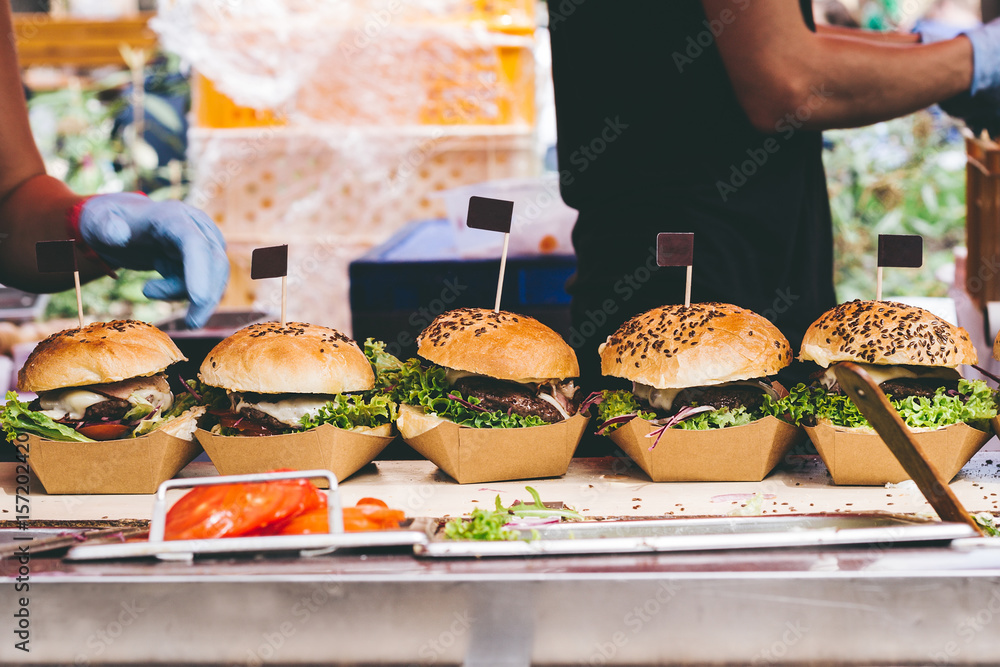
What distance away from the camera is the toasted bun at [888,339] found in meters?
1.98

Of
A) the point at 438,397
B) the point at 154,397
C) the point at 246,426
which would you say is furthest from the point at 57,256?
the point at 438,397

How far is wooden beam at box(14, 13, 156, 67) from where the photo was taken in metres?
6.72

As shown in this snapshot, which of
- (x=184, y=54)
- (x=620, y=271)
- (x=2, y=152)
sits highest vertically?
(x=184, y=54)

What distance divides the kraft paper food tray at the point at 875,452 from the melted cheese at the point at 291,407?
3.98ft

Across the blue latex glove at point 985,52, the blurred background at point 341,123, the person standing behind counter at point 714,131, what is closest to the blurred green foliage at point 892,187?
the blurred background at point 341,123

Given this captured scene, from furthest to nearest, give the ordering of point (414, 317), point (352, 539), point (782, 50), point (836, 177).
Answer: point (836, 177) → point (414, 317) → point (782, 50) → point (352, 539)

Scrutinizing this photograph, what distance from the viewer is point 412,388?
86.7 inches

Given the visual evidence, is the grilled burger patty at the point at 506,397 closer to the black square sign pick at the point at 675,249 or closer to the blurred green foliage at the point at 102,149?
the black square sign pick at the point at 675,249

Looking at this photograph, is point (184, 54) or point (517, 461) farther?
point (184, 54)

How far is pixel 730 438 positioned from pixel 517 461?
1.69 feet

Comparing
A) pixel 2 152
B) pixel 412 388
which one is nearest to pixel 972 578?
pixel 412 388

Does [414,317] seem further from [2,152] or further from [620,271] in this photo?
[2,152]

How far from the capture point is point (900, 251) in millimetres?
2043

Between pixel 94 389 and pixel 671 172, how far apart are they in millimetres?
1731
